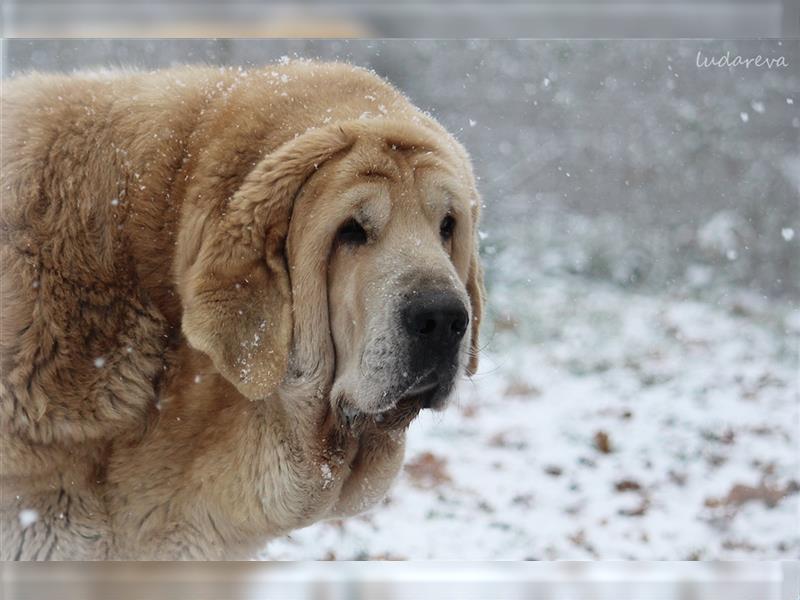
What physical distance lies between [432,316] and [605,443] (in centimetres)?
286

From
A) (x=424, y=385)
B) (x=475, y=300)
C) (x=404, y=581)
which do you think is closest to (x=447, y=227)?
(x=475, y=300)

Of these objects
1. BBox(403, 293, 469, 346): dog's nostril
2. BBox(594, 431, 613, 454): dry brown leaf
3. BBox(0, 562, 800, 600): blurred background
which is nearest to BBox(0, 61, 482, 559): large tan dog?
BBox(403, 293, 469, 346): dog's nostril

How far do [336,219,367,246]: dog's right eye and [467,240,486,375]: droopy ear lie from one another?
482mm

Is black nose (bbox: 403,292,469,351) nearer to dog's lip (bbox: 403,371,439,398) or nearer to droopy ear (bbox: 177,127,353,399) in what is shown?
dog's lip (bbox: 403,371,439,398)

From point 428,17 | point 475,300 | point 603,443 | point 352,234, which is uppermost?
point 428,17

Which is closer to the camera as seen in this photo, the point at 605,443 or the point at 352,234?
the point at 352,234

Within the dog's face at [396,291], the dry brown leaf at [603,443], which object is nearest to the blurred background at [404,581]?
the dog's face at [396,291]

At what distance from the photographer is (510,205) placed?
6.59 m

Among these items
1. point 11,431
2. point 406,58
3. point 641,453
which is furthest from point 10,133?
point 641,453

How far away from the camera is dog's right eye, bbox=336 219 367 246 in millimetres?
2414

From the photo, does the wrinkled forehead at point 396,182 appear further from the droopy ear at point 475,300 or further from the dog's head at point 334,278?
the droopy ear at point 475,300

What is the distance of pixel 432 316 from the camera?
2262mm

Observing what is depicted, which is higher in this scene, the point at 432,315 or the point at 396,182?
the point at 396,182

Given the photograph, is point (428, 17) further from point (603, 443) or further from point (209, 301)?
point (603, 443)
